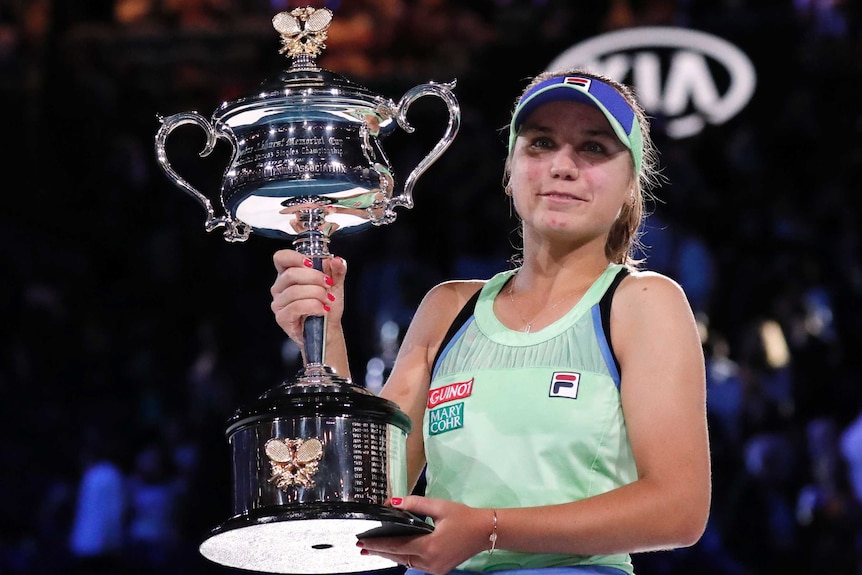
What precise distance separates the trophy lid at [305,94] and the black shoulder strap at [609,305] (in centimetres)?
42

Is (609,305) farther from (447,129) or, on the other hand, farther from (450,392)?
(447,129)

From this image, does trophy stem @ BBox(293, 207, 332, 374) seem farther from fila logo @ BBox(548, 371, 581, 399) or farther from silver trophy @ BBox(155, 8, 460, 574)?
fila logo @ BBox(548, 371, 581, 399)

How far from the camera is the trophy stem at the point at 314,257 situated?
191cm

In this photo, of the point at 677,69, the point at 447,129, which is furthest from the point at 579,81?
the point at 677,69

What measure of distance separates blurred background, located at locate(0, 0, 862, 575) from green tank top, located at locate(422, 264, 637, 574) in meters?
2.95

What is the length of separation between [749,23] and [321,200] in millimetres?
6197

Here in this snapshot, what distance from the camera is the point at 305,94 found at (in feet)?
6.45

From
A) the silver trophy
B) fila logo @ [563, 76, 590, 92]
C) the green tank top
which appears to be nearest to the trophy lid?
the silver trophy

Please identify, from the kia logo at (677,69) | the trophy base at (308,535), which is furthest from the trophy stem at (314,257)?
the kia logo at (677,69)

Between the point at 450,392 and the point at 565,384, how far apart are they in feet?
0.56

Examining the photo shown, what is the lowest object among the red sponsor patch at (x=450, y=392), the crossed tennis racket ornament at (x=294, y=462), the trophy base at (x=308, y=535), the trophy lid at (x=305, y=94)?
the trophy base at (x=308, y=535)

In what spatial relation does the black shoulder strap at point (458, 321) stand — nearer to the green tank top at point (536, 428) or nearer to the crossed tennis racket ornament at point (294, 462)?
the green tank top at point (536, 428)

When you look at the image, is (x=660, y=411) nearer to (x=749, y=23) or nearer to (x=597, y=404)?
(x=597, y=404)

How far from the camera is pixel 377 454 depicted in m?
1.78
